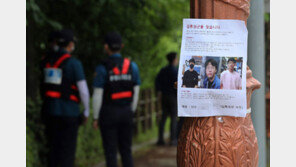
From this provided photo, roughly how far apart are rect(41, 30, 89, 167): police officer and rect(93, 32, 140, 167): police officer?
225 mm

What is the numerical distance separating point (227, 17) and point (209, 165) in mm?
897

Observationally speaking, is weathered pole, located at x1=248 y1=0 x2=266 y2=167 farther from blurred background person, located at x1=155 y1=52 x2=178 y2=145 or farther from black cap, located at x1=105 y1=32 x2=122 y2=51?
blurred background person, located at x1=155 y1=52 x2=178 y2=145

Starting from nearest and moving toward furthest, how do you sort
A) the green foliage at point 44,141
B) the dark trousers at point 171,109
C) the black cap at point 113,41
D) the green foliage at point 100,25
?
1. the black cap at point 113,41
2. the green foliage at point 44,141
3. the green foliage at point 100,25
4. the dark trousers at point 171,109

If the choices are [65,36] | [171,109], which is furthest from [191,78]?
[171,109]

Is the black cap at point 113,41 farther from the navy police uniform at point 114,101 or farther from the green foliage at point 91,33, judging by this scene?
the green foliage at point 91,33

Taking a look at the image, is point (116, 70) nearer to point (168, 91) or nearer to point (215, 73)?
point (215, 73)

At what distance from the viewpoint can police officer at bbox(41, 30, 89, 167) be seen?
493 cm

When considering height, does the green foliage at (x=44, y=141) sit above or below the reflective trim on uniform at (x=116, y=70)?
below

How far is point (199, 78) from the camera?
2332mm

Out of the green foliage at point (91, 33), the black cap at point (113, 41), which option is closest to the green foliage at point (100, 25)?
the green foliage at point (91, 33)

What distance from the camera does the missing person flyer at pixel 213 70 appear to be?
232cm

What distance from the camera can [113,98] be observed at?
4.92m

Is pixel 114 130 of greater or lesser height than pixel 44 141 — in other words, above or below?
above

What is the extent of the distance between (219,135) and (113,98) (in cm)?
268
